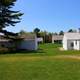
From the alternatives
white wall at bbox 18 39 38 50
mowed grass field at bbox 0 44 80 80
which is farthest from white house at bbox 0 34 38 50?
mowed grass field at bbox 0 44 80 80

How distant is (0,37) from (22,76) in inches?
1718

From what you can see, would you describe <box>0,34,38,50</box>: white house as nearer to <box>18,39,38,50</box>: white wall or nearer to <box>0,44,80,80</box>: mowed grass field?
<box>18,39,38,50</box>: white wall

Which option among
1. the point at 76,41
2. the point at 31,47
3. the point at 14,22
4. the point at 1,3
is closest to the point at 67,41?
the point at 76,41

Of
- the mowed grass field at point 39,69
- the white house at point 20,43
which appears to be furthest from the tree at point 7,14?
the mowed grass field at point 39,69

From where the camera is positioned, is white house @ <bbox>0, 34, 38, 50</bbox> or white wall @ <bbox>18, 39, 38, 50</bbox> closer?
white house @ <bbox>0, 34, 38, 50</bbox>

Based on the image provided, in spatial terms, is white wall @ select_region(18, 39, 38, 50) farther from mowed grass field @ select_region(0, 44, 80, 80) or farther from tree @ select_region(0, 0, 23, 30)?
mowed grass field @ select_region(0, 44, 80, 80)

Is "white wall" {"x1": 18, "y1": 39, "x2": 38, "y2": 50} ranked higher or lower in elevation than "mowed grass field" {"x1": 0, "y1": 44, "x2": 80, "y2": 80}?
higher

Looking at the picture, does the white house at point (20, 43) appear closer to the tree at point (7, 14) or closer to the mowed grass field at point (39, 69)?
the tree at point (7, 14)

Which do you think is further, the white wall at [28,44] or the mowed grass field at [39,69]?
the white wall at [28,44]

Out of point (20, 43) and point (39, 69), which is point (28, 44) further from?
point (39, 69)

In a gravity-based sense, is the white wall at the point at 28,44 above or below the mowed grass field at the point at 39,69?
above

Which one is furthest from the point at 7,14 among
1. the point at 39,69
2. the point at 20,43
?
the point at 39,69

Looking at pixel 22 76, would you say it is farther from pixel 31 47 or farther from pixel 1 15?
pixel 31 47

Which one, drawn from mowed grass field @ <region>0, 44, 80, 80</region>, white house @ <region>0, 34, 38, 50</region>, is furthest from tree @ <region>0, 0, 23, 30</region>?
mowed grass field @ <region>0, 44, 80, 80</region>
